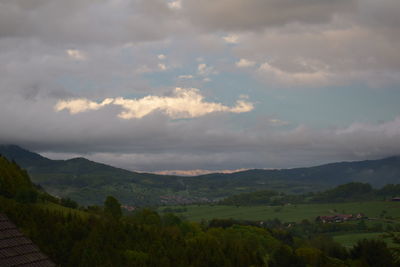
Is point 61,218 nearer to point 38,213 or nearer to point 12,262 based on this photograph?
point 38,213

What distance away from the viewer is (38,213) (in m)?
163

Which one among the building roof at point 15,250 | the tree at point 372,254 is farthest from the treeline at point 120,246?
the building roof at point 15,250

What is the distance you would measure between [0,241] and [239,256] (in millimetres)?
144429

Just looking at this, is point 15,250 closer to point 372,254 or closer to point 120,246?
point 120,246

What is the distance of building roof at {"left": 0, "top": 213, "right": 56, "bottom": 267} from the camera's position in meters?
27.0

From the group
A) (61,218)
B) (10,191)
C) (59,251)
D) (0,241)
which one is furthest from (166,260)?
(0,241)

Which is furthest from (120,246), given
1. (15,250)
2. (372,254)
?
(15,250)

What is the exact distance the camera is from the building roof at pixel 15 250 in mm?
27047

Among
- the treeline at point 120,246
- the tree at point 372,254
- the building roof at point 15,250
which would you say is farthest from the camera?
the tree at point 372,254

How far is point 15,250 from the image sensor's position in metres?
27.9

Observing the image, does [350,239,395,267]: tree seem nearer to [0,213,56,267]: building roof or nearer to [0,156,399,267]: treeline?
[0,156,399,267]: treeline

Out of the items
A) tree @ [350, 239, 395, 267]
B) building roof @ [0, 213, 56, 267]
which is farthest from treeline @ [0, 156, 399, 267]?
building roof @ [0, 213, 56, 267]

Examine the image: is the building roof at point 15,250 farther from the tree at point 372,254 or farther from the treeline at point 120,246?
the tree at point 372,254

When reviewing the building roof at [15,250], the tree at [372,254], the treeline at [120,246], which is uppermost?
the building roof at [15,250]
